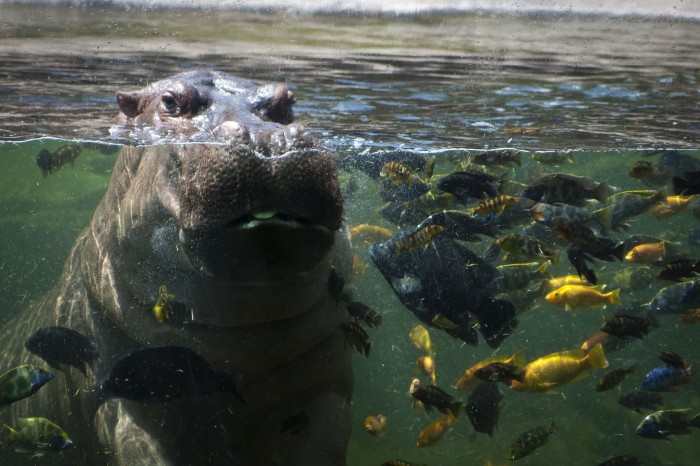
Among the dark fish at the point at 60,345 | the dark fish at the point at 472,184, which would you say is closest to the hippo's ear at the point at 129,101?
the dark fish at the point at 60,345

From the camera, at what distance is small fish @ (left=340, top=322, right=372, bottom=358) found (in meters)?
4.87

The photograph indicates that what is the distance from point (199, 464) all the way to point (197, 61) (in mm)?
3376

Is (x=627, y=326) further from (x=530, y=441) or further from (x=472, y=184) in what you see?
(x=472, y=184)

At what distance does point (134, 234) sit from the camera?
4.98m

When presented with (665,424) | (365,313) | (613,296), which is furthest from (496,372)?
(665,424)

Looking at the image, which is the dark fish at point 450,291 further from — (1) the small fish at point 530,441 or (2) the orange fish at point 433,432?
(2) the orange fish at point 433,432

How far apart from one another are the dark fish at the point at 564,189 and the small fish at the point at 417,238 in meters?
0.89

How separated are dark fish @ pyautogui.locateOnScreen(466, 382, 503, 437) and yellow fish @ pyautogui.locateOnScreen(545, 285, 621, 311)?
4.56 feet

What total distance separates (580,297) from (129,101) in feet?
15.9

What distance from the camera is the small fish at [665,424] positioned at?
635cm

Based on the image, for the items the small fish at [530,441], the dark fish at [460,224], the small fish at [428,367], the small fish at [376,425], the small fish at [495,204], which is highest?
the small fish at [495,204]

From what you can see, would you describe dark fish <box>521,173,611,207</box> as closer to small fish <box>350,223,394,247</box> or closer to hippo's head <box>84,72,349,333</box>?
hippo's head <box>84,72,349,333</box>

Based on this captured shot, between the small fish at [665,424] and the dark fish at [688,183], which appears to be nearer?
the dark fish at [688,183]

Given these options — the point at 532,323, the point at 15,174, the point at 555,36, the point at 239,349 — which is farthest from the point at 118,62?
the point at 532,323
